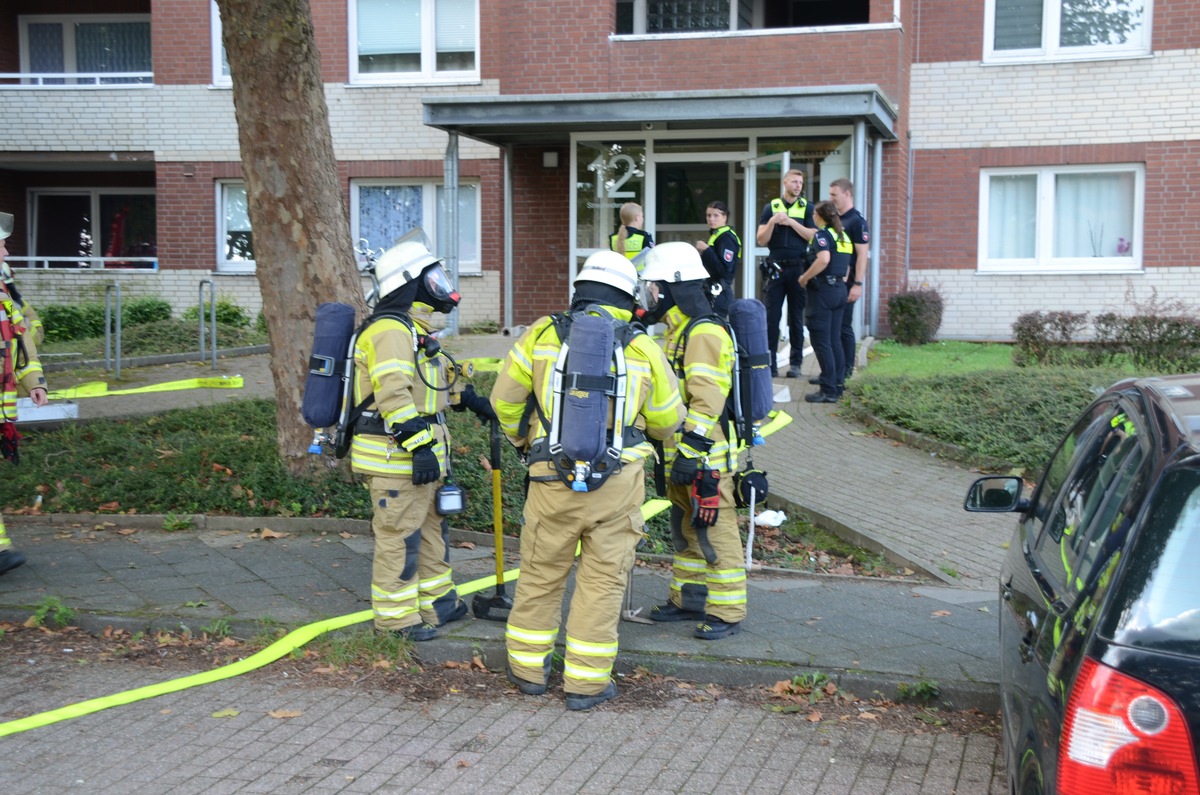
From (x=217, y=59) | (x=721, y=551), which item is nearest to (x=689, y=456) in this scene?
(x=721, y=551)

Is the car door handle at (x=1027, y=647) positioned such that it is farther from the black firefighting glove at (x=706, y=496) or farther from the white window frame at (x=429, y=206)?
the white window frame at (x=429, y=206)

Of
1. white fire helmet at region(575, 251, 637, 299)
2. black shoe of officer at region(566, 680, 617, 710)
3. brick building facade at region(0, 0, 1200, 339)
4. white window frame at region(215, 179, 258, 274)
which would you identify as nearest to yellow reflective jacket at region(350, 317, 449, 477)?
white fire helmet at region(575, 251, 637, 299)

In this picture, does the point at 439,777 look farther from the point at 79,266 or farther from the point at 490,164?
the point at 79,266

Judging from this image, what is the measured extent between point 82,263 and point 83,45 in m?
4.05

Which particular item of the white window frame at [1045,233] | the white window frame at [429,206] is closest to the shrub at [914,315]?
the white window frame at [1045,233]

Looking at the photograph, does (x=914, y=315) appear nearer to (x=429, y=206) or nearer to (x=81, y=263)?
(x=429, y=206)

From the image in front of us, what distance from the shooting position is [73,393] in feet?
39.0

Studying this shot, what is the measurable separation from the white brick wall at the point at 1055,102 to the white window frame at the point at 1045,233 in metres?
0.44

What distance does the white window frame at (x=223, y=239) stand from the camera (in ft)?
67.8

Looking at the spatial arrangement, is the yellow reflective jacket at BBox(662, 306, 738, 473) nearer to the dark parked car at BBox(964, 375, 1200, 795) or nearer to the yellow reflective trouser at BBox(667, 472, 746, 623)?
the yellow reflective trouser at BBox(667, 472, 746, 623)

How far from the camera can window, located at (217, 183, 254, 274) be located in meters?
20.8

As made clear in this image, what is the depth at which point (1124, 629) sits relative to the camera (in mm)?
2627

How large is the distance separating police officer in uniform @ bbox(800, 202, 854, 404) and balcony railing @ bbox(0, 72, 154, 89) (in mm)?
13855

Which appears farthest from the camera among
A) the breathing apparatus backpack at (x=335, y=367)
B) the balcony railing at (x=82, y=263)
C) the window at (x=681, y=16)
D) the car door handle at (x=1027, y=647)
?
the balcony railing at (x=82, y=263)
